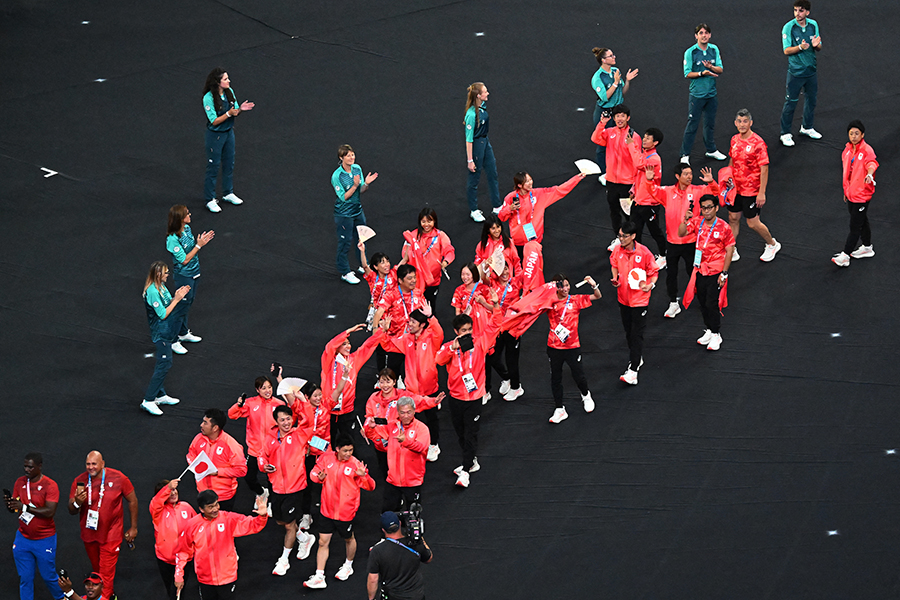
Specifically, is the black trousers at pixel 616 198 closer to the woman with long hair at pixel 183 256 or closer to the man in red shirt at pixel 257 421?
the woman with long hair at pixel 183 256

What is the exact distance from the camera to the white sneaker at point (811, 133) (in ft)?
40.1

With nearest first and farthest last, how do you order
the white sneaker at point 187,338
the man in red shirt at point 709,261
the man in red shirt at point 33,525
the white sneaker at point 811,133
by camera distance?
the man in red shirt at point 33,525, the man in red shirt at point 709,261, the white sneaker at point 187,338, the white sneaker at point 811,133

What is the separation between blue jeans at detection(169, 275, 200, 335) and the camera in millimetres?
9466

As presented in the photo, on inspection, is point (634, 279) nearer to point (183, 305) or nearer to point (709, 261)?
point (709, 261)

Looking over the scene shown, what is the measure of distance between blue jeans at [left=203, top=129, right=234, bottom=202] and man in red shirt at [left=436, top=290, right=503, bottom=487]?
4161 mm

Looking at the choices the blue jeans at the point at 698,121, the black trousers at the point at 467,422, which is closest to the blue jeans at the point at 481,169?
the blue jeans at the point at 698,121

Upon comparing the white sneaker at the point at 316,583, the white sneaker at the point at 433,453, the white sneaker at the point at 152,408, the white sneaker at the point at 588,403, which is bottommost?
the white sneaker at the point at 316,583

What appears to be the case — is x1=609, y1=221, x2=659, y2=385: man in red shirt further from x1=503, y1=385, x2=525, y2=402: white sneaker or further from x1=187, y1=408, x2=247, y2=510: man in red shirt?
x1=187, y1=408, x2=247, y2=510: man in red shirt

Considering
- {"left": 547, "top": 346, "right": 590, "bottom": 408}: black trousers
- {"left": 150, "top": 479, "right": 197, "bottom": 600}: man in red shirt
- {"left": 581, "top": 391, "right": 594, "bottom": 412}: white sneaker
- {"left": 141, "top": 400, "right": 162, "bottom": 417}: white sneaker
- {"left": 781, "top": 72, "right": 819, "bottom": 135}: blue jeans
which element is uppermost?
{"left": 781, "top": 72, "right": 819, "bottom": 135}: blue jeans

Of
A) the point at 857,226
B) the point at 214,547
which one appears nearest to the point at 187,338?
the point at 214,547

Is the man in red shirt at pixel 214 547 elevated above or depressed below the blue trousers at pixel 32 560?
above

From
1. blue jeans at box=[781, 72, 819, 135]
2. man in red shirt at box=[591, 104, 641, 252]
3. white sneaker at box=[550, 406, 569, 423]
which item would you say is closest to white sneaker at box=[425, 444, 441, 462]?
white sneaker at box=[550, 406, 569, 423]

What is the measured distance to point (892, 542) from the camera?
7.66 meters

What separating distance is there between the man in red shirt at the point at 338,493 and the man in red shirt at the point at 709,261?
349cm
